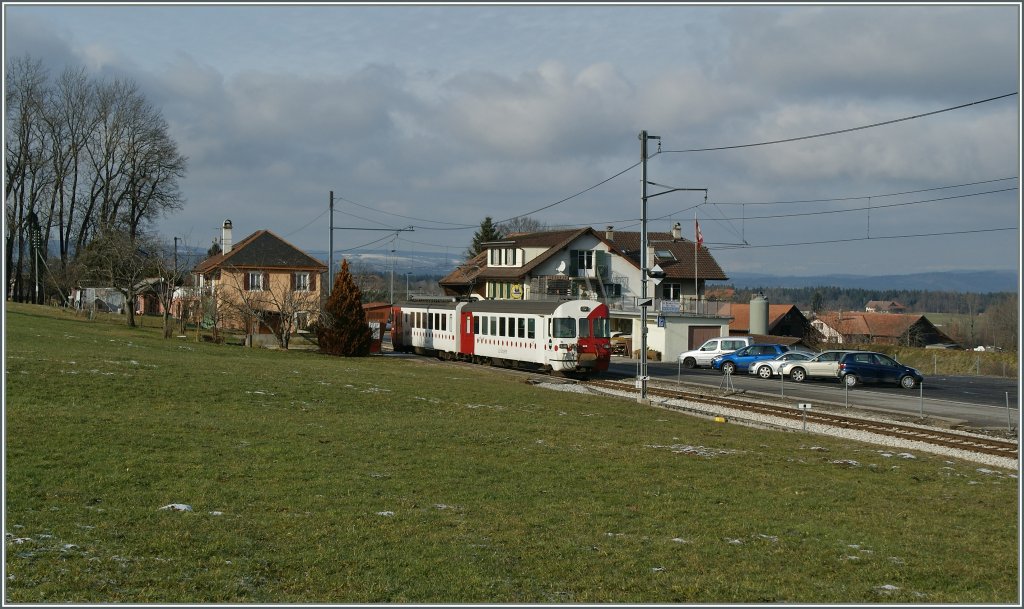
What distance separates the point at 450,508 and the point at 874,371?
29944 millimetres

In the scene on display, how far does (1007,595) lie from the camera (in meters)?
8.68

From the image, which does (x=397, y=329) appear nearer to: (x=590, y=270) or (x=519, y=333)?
(x=519, y=333)

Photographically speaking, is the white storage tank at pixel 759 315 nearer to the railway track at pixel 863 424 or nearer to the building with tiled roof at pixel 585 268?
the building with tiled roof at pixel 585 268

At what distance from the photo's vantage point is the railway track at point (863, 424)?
21016 millimetres

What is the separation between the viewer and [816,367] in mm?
38719

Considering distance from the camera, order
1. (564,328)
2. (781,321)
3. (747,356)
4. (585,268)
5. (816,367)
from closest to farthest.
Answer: (564,328)
(816,367)
(747,356)
(585,268)
(781,321)

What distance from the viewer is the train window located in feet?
124

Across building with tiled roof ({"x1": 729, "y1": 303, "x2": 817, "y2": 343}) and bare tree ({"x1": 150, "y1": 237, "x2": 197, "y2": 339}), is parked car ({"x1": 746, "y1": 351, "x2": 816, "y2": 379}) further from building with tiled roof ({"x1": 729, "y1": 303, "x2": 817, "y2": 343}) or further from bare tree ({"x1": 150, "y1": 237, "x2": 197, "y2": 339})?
building with tiled roof ({"x1": 729, "y1": 303, "x2": 817, "y2": 343})

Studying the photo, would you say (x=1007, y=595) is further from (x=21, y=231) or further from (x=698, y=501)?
(x=21, y=231)

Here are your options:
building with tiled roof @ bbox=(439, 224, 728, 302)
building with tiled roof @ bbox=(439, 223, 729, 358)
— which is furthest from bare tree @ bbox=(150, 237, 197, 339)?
building with tiled roof @ bbox=(439, 224, 728, 302)

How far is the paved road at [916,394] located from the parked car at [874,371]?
1.25 feet

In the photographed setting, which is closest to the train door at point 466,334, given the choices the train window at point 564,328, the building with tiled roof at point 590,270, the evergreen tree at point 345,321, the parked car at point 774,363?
the evergreen tree at point 345,321

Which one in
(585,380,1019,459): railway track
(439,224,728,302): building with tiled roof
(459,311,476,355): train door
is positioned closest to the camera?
(585,380,1019,459): railway track

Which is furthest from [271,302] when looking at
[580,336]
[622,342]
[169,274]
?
[580,336]
